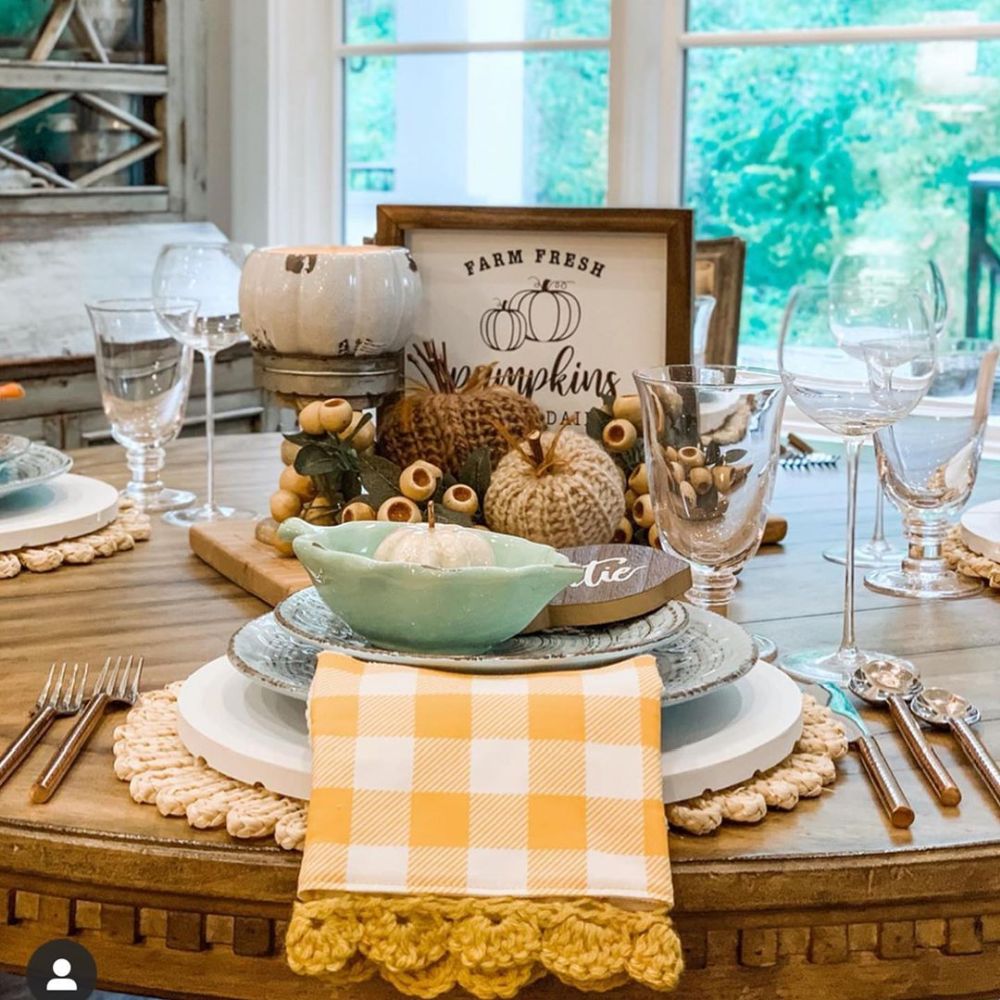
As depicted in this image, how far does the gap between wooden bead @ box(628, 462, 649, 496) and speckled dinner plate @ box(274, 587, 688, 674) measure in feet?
1.21

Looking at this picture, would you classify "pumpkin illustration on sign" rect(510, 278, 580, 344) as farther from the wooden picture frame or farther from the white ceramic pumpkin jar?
the wooden picture frame

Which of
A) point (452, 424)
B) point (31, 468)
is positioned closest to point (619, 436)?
point (452, 424)

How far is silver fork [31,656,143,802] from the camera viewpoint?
2.61 ft

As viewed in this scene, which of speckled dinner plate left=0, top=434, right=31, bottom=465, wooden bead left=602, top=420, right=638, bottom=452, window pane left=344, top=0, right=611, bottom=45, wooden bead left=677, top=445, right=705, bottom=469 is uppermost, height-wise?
window pane left=344, top=0, right=611, bottom=45

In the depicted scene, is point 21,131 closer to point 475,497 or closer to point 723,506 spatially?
point 475,497

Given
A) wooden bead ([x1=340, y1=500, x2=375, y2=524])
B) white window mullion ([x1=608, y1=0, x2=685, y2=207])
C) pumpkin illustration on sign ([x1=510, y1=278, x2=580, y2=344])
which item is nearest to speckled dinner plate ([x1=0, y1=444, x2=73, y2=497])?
wooden bead ([x1=340, y1=500, x2=375, y2=524])

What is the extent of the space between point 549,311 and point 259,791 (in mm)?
747

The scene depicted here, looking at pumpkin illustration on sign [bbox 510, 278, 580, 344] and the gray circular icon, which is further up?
pumpkin illustration on sign [bbox 510, 278, 580, 344]

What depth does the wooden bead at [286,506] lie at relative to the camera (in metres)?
1.28

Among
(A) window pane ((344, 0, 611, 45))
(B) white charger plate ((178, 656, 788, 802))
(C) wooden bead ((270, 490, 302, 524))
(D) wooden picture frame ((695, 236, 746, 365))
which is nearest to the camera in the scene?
(B) white charger plate ((178, 656, 788, 802))

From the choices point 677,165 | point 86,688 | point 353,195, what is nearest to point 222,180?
point 353,195

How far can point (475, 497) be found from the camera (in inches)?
48.1

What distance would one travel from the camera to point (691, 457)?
0.96m

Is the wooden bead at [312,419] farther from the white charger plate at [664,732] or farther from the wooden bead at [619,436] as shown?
the white charger plate at [664,732]
